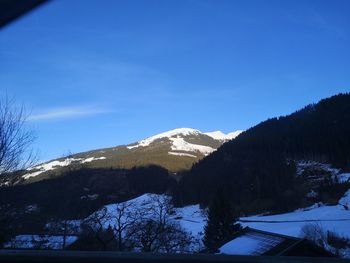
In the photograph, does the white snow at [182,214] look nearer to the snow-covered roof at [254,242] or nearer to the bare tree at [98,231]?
the bare tree at [98,231]

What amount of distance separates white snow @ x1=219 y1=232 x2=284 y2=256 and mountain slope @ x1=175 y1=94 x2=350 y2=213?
52.7 meters

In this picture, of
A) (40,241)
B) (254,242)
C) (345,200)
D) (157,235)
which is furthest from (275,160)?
(40,241)

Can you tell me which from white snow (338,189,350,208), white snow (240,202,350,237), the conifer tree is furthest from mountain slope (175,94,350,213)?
the conifer tree

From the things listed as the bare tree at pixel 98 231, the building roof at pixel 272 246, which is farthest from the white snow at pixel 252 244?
the bare tree at pixel 98 231

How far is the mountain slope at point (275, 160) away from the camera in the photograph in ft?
270

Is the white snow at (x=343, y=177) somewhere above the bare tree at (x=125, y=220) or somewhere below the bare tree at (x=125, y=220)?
above

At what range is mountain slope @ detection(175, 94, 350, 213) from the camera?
3238 inches

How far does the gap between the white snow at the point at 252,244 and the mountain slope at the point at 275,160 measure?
52708 millimetres

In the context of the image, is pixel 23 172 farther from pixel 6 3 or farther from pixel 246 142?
pixel 246 142

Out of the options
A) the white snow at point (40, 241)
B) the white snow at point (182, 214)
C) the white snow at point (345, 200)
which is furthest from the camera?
the white snow at point (345, 200)

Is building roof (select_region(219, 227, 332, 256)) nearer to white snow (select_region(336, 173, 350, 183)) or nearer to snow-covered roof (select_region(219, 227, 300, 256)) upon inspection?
snow-covered roof (select_region(219, 227, 300, 256))

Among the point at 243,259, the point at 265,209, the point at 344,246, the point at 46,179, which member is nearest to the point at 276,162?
the point at 265,209

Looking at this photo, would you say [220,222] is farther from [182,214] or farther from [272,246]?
[272,246]

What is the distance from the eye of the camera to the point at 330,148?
9806 cm
